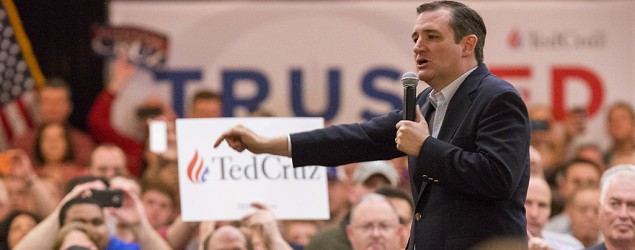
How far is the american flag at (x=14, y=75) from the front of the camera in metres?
9.98

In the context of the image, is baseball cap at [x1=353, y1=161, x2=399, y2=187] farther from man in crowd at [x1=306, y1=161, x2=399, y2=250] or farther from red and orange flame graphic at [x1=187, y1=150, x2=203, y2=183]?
red and orange flame graphic at [x1=187, y1=150, x2=203, y2=183]

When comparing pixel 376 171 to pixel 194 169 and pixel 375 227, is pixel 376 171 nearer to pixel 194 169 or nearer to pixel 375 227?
pixel 375 227

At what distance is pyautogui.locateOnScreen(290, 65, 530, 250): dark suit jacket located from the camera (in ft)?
13.7

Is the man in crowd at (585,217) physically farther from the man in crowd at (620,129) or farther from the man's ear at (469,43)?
the man's ear at (469,43)

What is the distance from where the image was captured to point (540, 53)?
34.3 ft

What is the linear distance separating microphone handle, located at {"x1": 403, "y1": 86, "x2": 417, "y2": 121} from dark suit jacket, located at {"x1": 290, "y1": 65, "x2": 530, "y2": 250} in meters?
0.11

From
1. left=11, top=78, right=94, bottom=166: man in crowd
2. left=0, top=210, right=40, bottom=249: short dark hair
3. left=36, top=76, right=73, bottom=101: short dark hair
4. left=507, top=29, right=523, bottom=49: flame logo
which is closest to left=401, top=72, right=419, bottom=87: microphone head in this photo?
left=0, top=210, right=40, bottom=249: short dark hair

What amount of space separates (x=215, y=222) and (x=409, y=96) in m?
2.50

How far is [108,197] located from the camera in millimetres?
6285

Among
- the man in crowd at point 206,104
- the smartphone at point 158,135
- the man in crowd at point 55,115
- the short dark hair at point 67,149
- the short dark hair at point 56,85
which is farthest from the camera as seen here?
the short dark hair at point 56,85

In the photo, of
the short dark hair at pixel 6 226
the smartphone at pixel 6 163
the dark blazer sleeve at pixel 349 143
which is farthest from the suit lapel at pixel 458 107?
the smartphone at pixel 6 163

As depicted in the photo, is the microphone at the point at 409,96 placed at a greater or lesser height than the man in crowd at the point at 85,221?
greater

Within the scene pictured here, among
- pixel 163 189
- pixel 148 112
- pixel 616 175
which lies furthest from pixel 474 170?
pixel 148 112

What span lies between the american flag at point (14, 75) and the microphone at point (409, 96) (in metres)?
6.15
